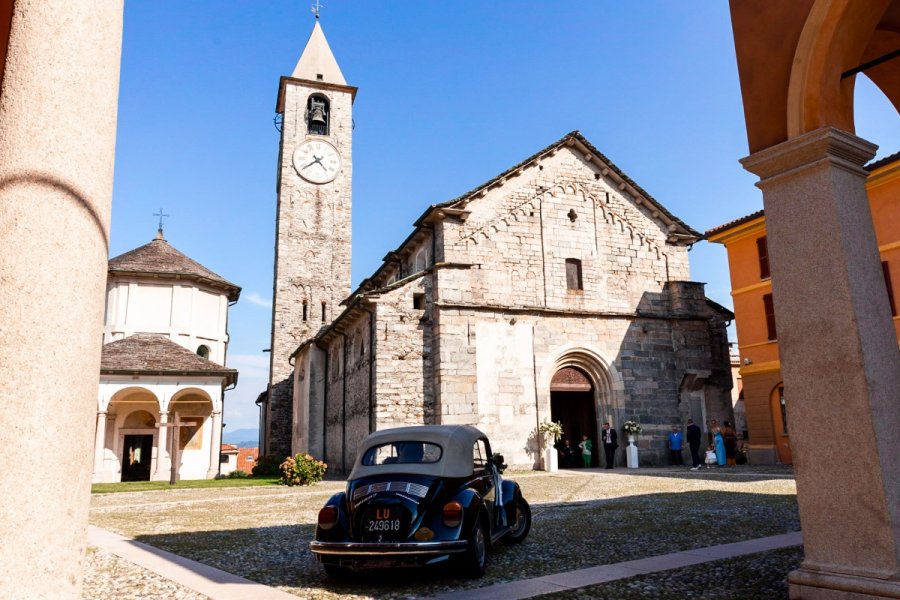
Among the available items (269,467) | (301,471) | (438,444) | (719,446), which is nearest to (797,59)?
(438,444)

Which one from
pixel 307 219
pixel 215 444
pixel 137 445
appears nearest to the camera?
pixel 215 444

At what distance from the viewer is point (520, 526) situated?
317 inches

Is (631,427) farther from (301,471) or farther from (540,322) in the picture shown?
(301,471)

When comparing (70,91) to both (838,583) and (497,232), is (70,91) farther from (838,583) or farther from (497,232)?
(497,232)

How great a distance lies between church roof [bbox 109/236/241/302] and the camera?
3472 centimetres

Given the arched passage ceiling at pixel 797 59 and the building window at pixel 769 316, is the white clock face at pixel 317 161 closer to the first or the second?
the building window at pixel 769 316

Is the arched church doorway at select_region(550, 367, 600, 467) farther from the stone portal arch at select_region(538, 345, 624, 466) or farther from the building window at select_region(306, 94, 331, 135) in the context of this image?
the building window at select_region(306, 94, 331, 135)

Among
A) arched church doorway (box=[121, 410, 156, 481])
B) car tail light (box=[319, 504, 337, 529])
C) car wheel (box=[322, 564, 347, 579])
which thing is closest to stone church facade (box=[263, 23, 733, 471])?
arched church doorway (box=[121, 410, 156, 481])

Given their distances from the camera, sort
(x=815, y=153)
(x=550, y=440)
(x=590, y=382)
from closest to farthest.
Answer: (x=815, y=153) → (x=550, y=440) → (x=590, y=382)

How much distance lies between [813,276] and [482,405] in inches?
625

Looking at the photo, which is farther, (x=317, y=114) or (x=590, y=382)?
(x=317, y=114)

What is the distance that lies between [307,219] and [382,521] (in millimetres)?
30447

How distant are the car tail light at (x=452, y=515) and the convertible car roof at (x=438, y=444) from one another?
0.49m

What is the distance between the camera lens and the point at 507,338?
21016 millimetres
